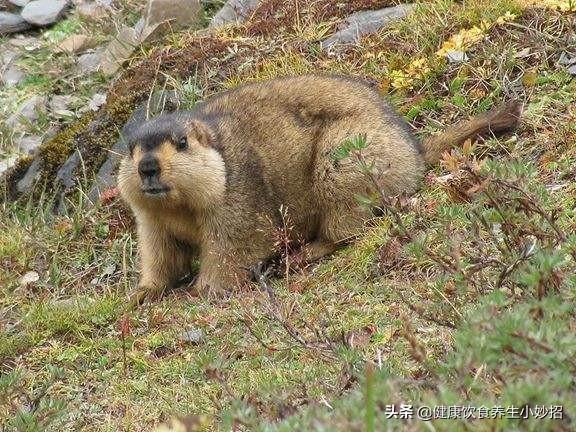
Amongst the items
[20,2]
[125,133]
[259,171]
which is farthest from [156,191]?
[20,2]

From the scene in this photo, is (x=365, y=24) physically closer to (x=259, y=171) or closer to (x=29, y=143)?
(x=259, y=171)

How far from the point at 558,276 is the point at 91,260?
5.61 m

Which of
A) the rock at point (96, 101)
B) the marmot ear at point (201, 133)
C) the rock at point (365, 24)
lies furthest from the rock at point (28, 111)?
the marmot ear at point (201, 133)

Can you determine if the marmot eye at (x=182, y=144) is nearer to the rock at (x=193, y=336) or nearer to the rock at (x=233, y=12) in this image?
the rock at (x=193, y=336)

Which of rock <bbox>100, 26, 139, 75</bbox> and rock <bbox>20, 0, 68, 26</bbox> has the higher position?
rock <bbox>100, 26, 139, 75</bbox>

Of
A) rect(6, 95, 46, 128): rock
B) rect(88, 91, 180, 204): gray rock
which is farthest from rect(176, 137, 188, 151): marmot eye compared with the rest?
rect(6, 95, 46, 128): rock

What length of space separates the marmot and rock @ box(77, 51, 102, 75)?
451 cm

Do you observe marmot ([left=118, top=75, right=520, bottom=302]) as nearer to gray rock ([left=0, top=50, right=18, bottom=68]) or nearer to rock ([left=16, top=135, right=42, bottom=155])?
rock ([left=16, top=135, right=42, bottom=155])

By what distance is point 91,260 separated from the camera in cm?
848

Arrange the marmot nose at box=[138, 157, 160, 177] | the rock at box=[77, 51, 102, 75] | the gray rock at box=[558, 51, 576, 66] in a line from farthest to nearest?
1. the rock at box=[77, 51, 102, 75]
2. the gray rock at box=[558, 51, 576, 66]
3. the marmot nose at box=[138, 157, 160, 177]

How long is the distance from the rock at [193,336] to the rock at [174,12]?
18.5 feet

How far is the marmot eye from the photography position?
6875 mm

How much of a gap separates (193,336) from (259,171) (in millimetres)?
1643

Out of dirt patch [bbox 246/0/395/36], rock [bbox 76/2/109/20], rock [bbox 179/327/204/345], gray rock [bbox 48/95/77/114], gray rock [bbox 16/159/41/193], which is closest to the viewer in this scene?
rock [bbox 179/327/204/345]
